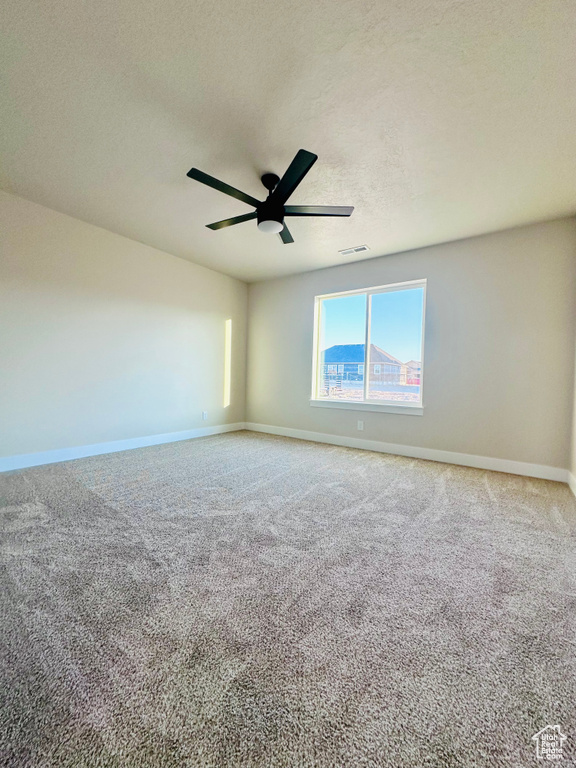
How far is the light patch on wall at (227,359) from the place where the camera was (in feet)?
17.7

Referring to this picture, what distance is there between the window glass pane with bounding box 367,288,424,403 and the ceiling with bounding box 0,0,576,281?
48.6 inches

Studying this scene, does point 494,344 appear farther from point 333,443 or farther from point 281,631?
point 281,631

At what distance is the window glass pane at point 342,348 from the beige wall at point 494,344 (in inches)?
12.7

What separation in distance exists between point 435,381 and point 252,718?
3669 mm

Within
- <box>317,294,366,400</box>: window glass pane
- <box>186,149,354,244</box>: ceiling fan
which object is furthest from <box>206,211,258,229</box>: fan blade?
<box>317,294,366,400</box>: window glass pane

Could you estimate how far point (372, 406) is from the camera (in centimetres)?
434

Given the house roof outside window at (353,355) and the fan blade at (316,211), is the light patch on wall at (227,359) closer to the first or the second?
the house roof outside window at (353,355)

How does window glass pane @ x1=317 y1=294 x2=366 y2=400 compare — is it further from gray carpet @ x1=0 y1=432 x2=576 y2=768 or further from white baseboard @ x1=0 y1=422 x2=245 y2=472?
gray carpet @ x1=0 y1=432 x2=576 y2=768

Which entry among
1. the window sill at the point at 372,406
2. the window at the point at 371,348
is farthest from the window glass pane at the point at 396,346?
the window sill at the point at 372,406

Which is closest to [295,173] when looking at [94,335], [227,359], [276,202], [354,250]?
[276,202]

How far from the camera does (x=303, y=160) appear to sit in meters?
1.92

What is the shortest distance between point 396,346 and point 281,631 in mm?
3709

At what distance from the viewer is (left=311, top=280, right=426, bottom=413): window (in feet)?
13.4

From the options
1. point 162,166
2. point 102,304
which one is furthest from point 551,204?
point 102,304
